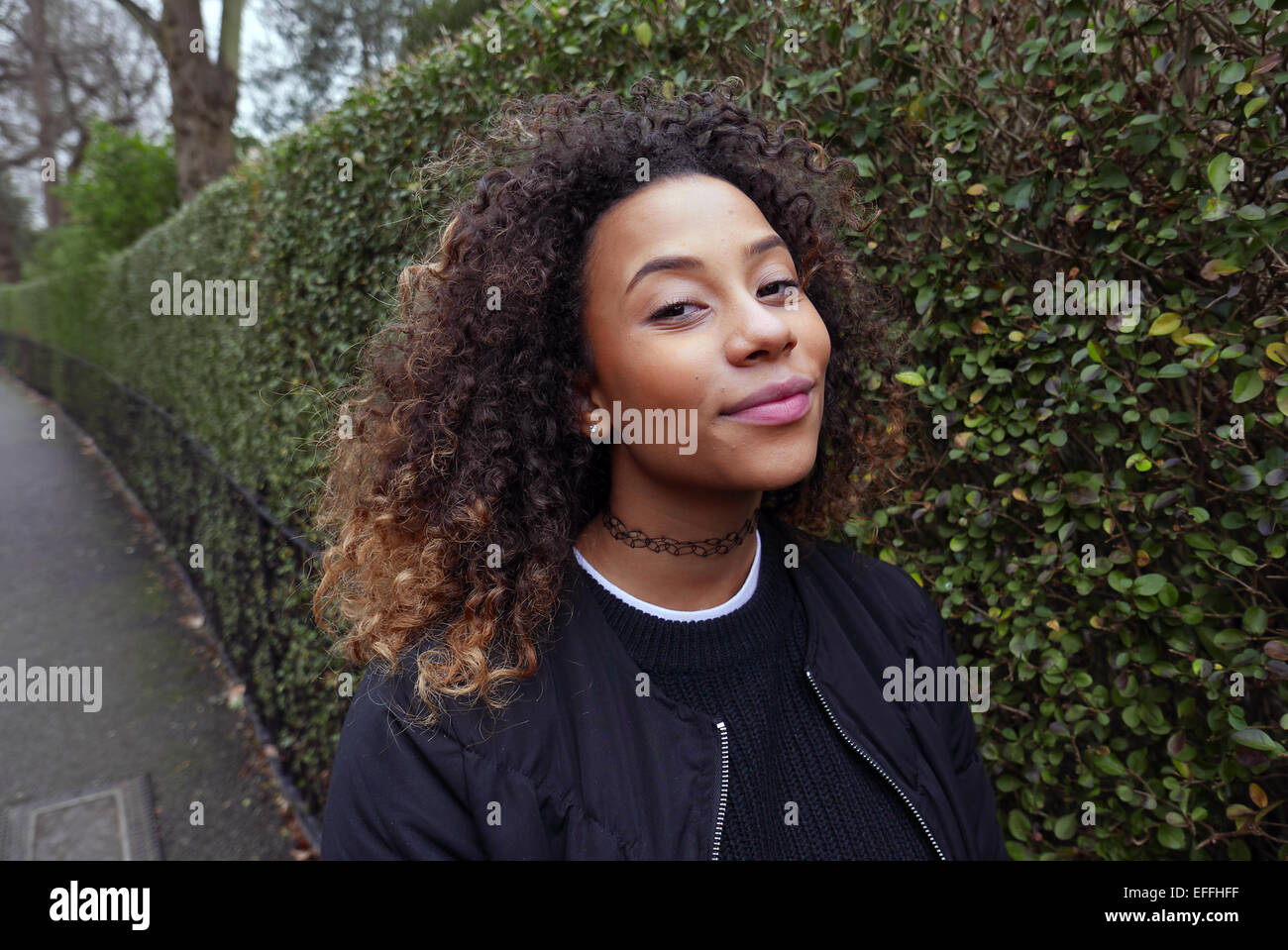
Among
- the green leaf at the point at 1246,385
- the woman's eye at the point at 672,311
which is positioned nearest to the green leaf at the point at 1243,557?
the green leaf at the point at 1246,385

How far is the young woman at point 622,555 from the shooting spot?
1560 mm

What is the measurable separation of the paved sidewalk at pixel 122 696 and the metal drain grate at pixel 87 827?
0.02m

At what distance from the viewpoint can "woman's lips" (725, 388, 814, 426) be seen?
5.18ft

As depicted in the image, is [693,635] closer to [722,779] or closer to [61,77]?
[722,779]

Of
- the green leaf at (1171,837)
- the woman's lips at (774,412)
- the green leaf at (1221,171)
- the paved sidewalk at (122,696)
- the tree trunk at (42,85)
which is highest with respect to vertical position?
the tree trunk at (42,85)

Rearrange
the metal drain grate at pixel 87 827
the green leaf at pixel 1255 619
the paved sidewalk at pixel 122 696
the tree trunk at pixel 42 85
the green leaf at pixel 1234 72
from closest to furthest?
the green leaf at pixel 1234 72 → the green leaf at pixel 1255 619 → the metal drain grate at pixel 87 827 → the paved sidewalk at pixel 122 696 → the tree trunk at pixel 42 85

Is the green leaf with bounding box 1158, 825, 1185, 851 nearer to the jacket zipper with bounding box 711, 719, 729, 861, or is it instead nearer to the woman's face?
the jacket zipper with bounding box 711, 719, 729, 861

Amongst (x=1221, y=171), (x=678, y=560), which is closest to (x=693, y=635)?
(x=678, y=560)

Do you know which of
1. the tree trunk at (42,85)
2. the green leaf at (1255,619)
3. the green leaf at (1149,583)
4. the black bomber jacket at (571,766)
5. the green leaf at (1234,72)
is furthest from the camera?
the tree trunk at (42,85)

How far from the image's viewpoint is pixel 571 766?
5.17ft

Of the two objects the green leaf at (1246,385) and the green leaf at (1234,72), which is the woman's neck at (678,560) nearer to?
the green leaf at (1246,385)

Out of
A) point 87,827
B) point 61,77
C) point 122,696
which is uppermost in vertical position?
point 61,77

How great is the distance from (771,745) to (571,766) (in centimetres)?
43
